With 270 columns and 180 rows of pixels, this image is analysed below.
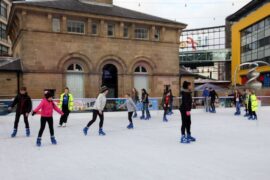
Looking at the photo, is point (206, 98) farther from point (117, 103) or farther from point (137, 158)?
point (137, 158)

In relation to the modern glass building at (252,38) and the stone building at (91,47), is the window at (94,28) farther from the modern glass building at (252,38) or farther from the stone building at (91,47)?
the modern glass building at (252,38)

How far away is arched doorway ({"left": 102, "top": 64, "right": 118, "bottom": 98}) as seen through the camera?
27.4 metres

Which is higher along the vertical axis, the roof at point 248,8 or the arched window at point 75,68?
the roof at point 248,8

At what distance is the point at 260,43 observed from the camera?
45562mm

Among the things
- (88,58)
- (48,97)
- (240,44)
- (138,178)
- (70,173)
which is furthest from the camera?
(240,44)

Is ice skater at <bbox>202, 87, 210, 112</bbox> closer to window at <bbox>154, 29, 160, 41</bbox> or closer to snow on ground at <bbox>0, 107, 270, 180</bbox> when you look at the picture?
snow on ground at <bbox>0, 107, 270, 180</bbox>

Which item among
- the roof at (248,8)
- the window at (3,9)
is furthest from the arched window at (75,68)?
the window at (3,9)

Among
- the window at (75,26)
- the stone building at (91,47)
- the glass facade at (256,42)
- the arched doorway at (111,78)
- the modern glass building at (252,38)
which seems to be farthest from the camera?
the glass facade at (256,42)

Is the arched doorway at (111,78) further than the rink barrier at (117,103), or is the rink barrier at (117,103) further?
the arched doorway at (111,78)

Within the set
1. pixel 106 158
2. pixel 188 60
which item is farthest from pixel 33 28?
pixel 188 60

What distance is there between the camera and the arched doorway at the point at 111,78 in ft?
90.0

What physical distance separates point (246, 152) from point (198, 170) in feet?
7.49

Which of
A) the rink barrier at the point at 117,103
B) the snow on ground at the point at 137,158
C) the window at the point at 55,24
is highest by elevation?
the window at the point at 55,24

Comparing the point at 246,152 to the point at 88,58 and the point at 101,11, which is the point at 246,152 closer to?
the point at 88,58
